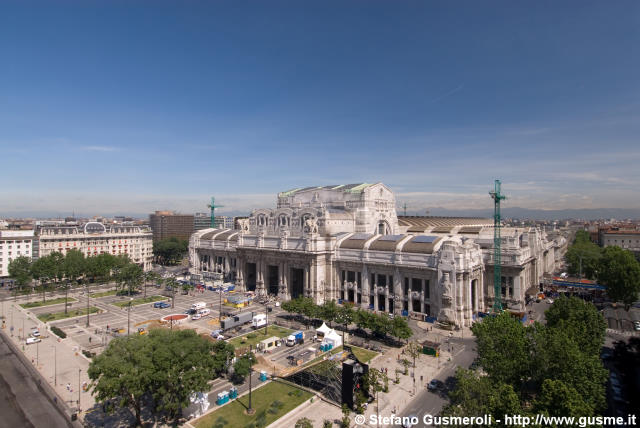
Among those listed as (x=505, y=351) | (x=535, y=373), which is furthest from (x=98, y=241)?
(x=535, y=373)

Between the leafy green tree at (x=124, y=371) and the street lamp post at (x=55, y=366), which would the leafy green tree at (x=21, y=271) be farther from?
the leafy green tree at (x=124, y=371)

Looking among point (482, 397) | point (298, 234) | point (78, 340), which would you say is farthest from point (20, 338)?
point (482, 397)

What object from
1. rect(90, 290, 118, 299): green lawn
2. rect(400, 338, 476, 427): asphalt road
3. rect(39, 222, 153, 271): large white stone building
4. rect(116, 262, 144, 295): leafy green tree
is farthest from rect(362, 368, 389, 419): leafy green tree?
rect(39, 222, 153, 271): large white stone building

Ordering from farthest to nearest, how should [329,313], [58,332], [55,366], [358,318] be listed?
1. [58,332]
2. [329,313]
3. [358,318]
4. [55,366]

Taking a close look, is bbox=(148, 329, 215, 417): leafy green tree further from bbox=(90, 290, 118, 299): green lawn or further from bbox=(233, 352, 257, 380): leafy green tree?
bbox=(90, 290, 118, 299): green lawn

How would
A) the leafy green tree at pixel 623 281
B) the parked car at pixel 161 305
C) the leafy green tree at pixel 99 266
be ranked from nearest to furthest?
1. the leafy green tree at pixel 623 281
2. the parked car at pixel 161 305
3. the leafy green tree at pixel 99 266

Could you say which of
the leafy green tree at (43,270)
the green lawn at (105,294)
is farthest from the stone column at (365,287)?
the leafy green tree at (43,270)

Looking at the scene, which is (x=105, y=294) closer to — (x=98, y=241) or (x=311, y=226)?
(x=98, y=241)
